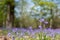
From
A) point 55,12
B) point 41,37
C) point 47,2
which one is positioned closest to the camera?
point 41,37

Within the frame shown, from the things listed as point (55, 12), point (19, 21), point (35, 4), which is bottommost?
point (19, 21)

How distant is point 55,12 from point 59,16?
210 centimetres

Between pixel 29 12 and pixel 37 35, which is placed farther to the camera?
pixel 29 12

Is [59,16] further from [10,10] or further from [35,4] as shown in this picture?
[10,10]

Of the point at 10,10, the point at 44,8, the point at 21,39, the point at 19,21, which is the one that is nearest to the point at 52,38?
the point at 21,39

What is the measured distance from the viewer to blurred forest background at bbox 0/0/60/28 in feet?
67.4

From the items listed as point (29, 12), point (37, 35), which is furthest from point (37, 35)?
point (29, 12)

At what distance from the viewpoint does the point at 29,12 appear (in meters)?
34.0

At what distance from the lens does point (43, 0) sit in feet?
70.2

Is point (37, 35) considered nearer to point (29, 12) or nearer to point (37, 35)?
point (37, 35)

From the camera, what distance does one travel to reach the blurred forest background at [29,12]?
20531 millimetres

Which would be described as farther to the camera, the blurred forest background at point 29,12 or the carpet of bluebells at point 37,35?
the blurred forest background at point 29,12

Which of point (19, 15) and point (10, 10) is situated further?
point (19, 15)

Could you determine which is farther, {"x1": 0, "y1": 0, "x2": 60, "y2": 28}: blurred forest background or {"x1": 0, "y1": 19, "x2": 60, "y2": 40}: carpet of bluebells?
{"x1": 0, "y1": 0, "x2": 60, "y2": 28}: blurred forest background
